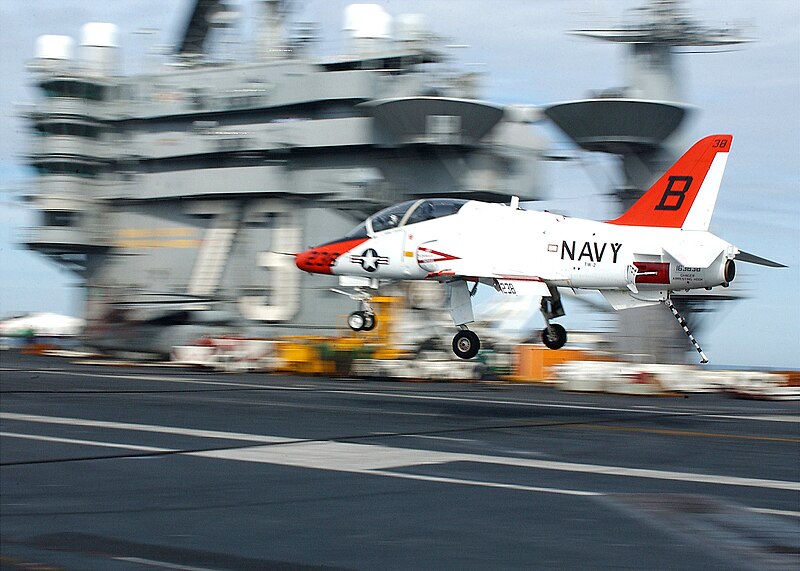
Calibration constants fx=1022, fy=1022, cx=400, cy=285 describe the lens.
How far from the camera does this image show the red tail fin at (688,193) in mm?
19562

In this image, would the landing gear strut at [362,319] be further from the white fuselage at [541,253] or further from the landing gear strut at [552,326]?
the landing gear strut at [552,326]

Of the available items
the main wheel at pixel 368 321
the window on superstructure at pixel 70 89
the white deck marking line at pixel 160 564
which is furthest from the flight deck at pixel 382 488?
the window on superstructure at pixel 70 89

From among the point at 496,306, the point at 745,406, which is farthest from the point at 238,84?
the point at 745,406

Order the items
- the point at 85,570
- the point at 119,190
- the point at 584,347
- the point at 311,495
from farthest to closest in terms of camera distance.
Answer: the point at 119,190, the point at 584,347, the point at 311,495, the point at 85,570

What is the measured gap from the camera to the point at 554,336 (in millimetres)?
21750

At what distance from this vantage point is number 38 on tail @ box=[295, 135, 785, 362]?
19.3 metres

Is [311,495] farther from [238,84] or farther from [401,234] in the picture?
[238,84]

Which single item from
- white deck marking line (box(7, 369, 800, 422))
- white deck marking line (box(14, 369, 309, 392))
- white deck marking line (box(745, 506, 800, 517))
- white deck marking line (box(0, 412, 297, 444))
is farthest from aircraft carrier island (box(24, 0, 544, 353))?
white deck marking line (box(745, 506, 800, 517))

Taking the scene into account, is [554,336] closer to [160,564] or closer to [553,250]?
[553,250]

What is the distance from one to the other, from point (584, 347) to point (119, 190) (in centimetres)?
2744

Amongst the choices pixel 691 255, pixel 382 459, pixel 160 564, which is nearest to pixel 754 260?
pixel 691 255

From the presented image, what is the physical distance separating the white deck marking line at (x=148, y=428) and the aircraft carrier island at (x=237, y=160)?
28.7m

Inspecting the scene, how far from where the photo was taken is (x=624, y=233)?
1969cm

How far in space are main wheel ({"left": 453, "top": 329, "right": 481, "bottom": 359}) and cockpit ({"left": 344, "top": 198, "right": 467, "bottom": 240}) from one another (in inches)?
103
